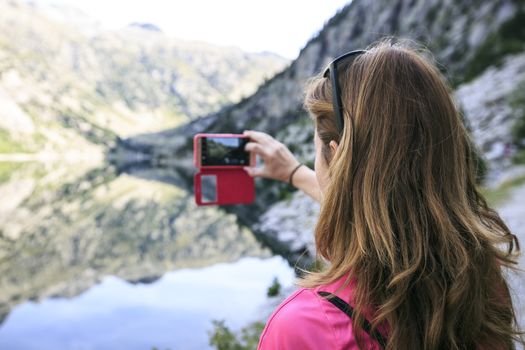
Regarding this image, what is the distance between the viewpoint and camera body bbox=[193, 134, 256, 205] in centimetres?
341

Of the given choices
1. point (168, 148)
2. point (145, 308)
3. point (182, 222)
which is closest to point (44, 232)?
point (182, 222)

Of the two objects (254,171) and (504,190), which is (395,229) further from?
(504,190)

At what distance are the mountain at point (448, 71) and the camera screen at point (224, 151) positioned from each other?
518 mm

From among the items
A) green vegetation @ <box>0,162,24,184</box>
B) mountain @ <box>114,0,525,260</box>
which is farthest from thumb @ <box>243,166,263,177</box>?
green vegetation @ <box>0,162,24,184</box>

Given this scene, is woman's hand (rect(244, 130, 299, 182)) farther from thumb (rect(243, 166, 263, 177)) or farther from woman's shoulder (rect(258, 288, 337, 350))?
woman's shoulder (rect(258, 288, 337, 350))

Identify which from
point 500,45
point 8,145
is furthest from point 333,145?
point 8,145

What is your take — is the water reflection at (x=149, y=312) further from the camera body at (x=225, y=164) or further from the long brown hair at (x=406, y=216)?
the long brown hair at (x=406, y=216)

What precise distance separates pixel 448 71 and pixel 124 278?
16145 millimetres

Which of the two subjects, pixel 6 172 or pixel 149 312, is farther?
pixel 6 172

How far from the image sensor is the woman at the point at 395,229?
129 centimetres

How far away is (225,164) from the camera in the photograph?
349 cm

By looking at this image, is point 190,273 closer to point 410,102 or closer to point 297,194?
point 297,194

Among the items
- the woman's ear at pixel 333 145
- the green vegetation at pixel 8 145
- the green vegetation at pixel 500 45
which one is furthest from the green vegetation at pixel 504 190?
the green vegetation at pixel 8 145

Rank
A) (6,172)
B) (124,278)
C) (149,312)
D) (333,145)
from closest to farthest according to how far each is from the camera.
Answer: (333,145)
(149,312)
(124,278)
(6,172)
